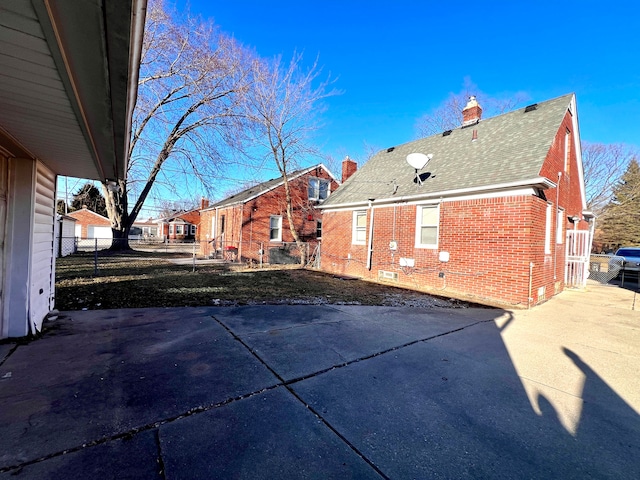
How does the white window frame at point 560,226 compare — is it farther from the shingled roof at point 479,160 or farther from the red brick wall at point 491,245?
the shingled roof at point 479,160

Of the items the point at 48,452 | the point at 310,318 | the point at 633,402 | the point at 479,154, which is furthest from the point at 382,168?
the point at 48,452

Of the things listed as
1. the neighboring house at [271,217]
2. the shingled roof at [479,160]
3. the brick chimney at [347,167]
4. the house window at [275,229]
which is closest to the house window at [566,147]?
the shingled roof at [479,160]

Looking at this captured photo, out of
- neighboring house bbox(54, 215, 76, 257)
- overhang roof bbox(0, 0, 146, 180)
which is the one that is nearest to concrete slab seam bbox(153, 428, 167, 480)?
overhang roof bbox(0, 0, 146, 180)

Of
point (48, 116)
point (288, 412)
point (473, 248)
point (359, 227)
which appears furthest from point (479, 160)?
point (48, 116)

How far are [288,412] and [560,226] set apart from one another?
36.4 ft

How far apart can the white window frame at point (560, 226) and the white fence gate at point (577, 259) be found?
0.56 metres

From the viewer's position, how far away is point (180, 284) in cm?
838

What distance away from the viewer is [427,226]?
9.20 m

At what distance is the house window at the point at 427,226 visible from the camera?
8.97 meters

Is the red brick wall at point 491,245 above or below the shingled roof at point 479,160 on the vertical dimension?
below

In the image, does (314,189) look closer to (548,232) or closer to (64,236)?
(548,232)

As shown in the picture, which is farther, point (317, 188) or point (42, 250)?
point (317, 188)

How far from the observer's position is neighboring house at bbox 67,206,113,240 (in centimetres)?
3841

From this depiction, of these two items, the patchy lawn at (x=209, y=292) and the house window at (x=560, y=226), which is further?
the house window at (x=560, y=226)
